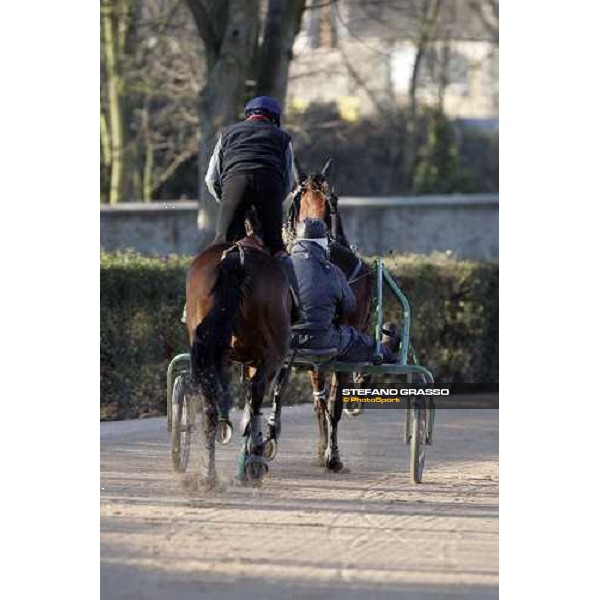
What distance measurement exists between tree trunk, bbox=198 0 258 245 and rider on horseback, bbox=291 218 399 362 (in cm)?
599

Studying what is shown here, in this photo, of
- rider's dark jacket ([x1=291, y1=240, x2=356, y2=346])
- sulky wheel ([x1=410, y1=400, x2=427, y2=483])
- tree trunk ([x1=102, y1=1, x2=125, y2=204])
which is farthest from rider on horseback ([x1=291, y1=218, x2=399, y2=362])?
tree trunk ([x1=102, y1=1, x2=125, y2=204])

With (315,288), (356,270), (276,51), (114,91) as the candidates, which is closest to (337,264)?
(356,270)

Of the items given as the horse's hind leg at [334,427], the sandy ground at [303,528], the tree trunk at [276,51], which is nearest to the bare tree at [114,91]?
the tree trunk at [276,51]

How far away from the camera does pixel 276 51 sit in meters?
17.2

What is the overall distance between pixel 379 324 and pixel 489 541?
119 inches

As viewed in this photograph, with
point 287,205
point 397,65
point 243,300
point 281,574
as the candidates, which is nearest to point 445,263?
point 287,205

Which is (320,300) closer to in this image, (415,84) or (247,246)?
(247,246)

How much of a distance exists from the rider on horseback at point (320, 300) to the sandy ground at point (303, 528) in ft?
2.83

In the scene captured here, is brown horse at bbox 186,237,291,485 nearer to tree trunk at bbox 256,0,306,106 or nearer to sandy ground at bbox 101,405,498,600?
sandy ground at bbox 101,405,498,600

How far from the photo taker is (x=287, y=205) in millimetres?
11688

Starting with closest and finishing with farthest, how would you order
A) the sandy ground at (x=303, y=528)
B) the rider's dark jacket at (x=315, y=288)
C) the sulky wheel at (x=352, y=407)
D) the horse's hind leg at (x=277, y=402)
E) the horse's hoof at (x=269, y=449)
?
the sandy ground at (x=303, y=528) → the horse's hoof at (x=269, y=449) → the horse's hind leg at (x=277, y=402) → the rider's dark jacket at (x=315, y=288) → the sulky wheel at (x=352, y=407)

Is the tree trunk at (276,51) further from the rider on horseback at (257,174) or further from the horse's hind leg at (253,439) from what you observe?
the horse's hind leg at (253,439)

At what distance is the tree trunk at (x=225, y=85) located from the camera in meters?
16.8

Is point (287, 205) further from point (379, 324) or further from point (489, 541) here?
point (489, 541)
